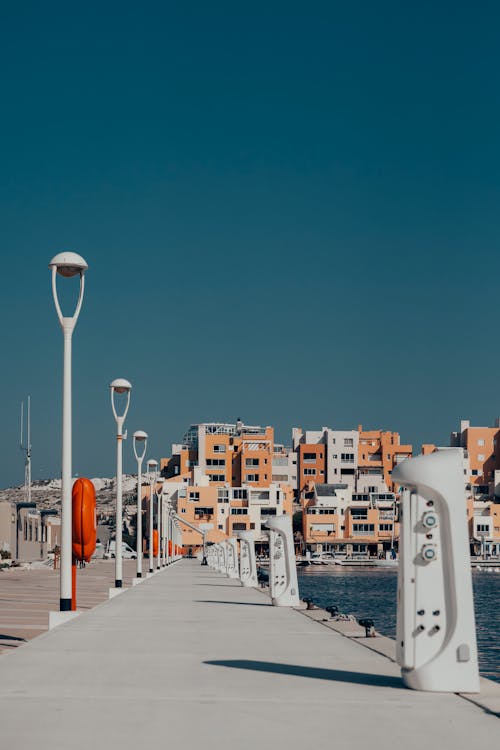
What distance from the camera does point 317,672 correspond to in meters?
10.2

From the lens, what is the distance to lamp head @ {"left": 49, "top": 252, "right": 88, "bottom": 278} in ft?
55.9

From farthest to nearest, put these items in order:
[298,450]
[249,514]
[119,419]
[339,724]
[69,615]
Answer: [298,450], [249,514], [119,419], [69,615], [339,724]

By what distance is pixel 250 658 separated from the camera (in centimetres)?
1145

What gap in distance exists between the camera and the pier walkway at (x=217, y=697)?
6773 millimetres

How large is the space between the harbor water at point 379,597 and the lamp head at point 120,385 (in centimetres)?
924

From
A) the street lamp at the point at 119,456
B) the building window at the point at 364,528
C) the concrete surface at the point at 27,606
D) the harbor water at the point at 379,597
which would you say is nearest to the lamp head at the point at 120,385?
the street lamp at the point at 119,456

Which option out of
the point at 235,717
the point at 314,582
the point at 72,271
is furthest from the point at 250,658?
the point at 314,582

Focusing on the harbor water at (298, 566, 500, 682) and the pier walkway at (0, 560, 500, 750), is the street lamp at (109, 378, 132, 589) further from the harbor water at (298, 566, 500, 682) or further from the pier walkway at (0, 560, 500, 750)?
the pier walkway at (0, 560, 500, 750)

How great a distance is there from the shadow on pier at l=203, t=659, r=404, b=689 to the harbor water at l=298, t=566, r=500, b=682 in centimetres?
796

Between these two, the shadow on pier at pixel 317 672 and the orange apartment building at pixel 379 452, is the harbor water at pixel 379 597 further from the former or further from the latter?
the orange apartment building at pixel 379 452

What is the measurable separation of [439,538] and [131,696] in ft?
8.40

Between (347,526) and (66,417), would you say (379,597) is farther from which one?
(347,526)

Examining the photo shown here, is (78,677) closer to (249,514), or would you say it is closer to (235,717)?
(235,717)

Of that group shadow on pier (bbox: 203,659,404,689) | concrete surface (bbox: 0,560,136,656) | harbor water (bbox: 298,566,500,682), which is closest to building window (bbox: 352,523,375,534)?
harbor water (bbox: 298,566,500,682)
